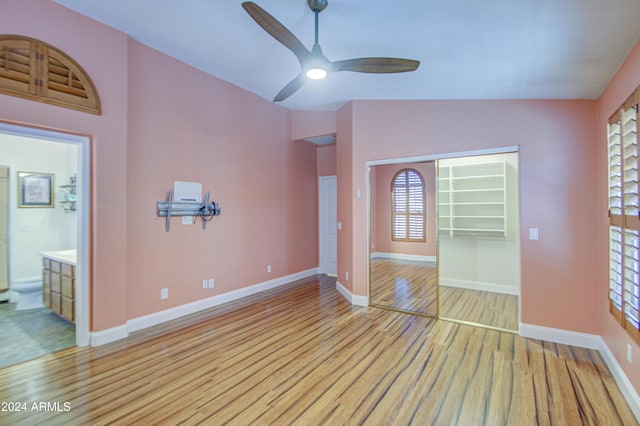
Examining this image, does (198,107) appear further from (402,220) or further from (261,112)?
(402,220)

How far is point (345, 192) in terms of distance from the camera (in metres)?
4.75

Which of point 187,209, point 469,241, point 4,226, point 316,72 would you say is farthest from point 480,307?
point 4,226

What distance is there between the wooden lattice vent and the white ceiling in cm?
53

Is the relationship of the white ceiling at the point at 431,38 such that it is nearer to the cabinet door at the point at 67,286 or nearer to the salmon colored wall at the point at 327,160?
the salmon colored wall at the point at 327,160

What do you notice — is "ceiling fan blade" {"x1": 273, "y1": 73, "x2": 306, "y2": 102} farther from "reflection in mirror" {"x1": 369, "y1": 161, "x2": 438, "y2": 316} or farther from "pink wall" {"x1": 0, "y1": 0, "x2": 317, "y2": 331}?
"reflection in mirror" {"x1": 369, "y1": 161, "x2": 438, "y2": 316}

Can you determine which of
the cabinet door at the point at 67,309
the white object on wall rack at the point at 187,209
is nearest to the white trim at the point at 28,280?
the cabinet door at the point at 67,309

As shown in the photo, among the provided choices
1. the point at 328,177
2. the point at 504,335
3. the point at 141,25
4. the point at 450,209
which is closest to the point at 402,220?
the point at 450,209

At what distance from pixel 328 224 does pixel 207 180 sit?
115 inches

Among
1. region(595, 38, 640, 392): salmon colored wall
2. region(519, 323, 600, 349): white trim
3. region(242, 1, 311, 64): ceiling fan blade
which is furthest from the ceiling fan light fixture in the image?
region(519, 323, 600, 349): white trim

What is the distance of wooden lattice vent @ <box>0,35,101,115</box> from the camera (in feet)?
8.08

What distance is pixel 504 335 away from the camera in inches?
131

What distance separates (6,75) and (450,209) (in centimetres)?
583

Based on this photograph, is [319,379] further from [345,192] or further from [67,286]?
[67,286]

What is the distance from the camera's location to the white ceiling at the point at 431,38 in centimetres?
203
